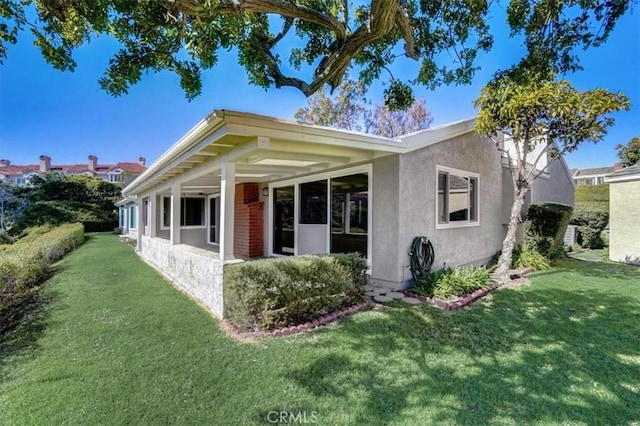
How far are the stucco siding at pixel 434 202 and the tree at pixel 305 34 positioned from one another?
1.81 metres

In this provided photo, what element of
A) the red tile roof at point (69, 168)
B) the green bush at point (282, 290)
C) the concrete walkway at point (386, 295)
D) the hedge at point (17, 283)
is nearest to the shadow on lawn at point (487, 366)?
the concrete walkway at point (386, 295)

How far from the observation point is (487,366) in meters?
4.12

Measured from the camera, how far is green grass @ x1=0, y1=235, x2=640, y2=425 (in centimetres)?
326

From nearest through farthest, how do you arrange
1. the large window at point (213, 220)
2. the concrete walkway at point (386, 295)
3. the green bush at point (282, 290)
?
the green bush at point (282, 290), the concrete walkway at point (386, 295), the large window at point (213, 220)

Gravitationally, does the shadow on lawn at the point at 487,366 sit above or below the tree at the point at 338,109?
below

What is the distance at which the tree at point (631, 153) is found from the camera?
98.4 ft

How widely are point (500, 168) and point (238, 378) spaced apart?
12124mm

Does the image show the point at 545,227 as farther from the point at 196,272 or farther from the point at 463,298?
the point at 196,272

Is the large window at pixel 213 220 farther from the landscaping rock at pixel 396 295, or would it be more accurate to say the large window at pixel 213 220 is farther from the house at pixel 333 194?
the landscaping rock at pixel 396 295

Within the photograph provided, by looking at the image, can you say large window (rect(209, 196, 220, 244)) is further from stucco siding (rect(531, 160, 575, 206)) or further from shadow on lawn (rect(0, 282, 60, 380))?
stucco siding (rect(531, 160, 575, 206))

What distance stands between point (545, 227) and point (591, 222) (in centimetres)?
868

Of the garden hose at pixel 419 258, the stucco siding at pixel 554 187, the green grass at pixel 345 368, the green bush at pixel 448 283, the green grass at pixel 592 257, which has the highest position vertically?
the stucco siding at pixel 554 187

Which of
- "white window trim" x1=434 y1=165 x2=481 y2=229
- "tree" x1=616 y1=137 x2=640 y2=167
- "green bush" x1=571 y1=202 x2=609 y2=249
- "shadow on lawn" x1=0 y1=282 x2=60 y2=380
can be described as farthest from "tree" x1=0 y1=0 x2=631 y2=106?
"tree" x1=616 y1=137 x2=640 y2=167

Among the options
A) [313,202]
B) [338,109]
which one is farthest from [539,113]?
[338,109]
